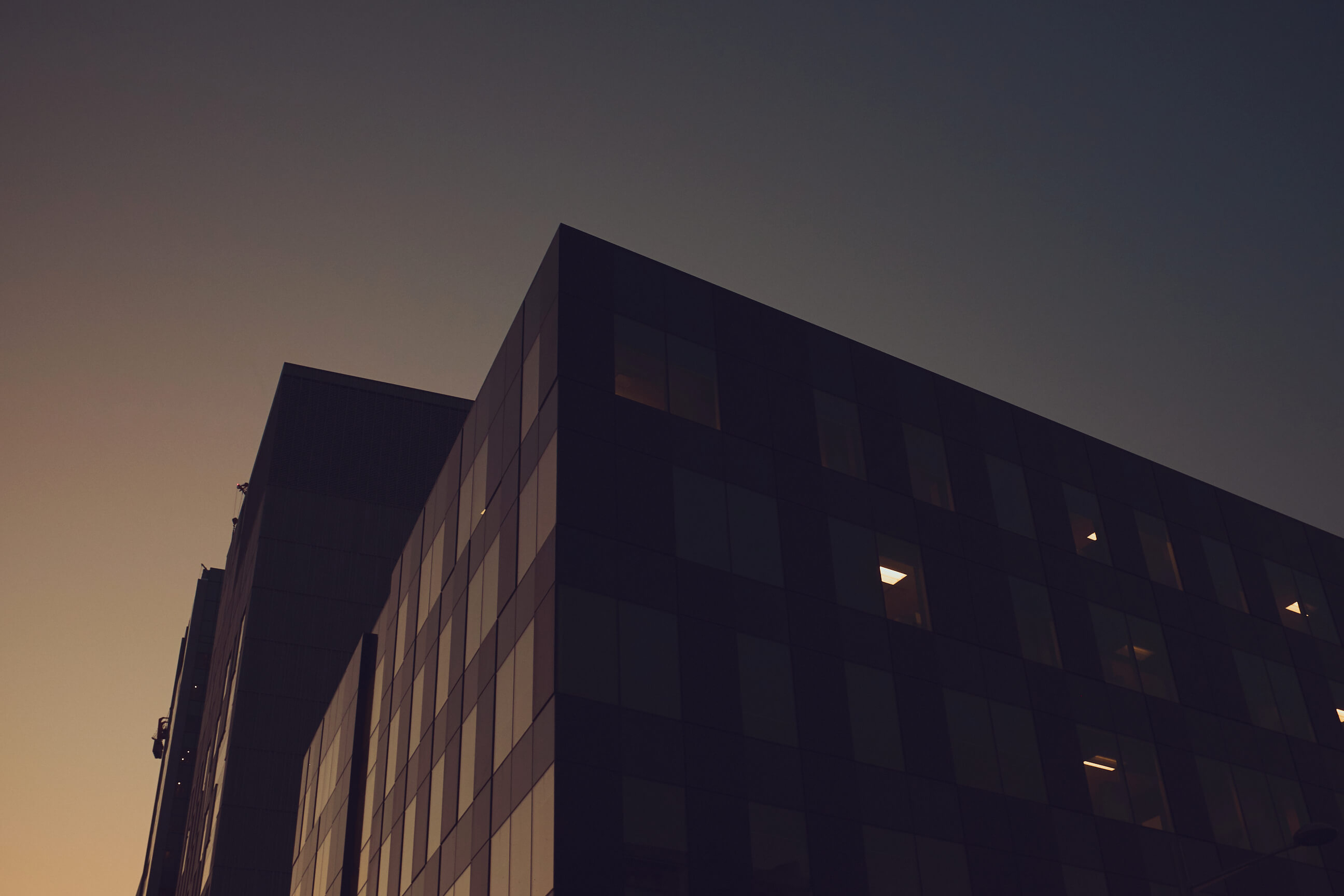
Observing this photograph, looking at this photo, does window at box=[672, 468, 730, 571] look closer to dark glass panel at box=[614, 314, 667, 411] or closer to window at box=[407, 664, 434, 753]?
dark glass panel at box=[614, 314, 667, 411]

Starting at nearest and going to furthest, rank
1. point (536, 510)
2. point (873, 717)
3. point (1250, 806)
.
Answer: point (536, 510) → point (873, 717) → point (1250, 806)

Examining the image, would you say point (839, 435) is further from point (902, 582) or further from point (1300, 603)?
point (1300, 603)

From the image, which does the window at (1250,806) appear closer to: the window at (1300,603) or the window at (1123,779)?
the window at (1123,779)

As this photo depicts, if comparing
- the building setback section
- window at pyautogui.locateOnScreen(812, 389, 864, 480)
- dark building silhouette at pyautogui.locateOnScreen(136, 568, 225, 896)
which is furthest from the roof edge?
window at pyautogui.locateOnScreen(812, 389, 864, 480)

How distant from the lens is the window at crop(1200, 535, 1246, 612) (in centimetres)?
4472

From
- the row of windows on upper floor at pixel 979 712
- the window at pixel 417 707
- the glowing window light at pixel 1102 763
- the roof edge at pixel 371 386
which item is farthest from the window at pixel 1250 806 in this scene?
the roof edge at pixel 371 386

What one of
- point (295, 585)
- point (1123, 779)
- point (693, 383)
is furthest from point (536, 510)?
point (295, 585)

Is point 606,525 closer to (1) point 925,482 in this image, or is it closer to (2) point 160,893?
(1) point 925,482

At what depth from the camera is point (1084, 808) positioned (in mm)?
Answer: 35344

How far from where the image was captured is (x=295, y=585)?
243 ft

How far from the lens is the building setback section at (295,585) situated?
6719 cm

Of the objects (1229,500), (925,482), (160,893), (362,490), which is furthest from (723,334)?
(160,893)

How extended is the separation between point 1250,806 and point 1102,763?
6513 mm

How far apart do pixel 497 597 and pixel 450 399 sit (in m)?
52.2
